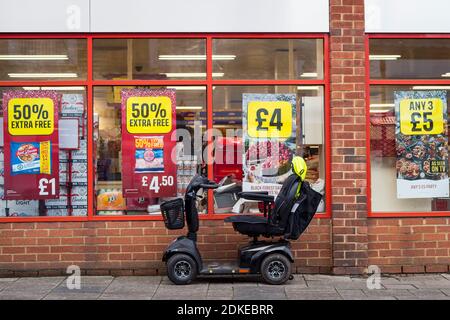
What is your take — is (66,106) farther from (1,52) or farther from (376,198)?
(376,198)

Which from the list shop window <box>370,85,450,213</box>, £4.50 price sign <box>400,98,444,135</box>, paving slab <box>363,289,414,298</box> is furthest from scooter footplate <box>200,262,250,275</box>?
£4.50 price sign <box>400,98,444,135</box>

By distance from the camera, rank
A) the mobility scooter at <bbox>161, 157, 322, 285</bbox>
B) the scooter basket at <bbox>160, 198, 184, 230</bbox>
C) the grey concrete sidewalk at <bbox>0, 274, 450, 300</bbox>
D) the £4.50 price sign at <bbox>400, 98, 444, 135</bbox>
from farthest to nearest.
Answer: the £4.50 price sign at <bbox>400, 98, 444, 135</bbox> < the scooter basket at <bbox>160, 198, 184, 230</bbox> < the mobility scooter at <bbox>161, 157, 322, 285</bbox> < the grey concrete sidewalk at <bbox>0, 274, 450, 300</bbox>

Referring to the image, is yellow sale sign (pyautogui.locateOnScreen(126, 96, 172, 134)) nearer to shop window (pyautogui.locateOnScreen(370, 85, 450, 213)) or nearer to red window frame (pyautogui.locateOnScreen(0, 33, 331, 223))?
red window frame (pyautogui.locateOnScreen(0, 33, 331, 223))

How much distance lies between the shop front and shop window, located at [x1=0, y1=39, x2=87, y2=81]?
19mm

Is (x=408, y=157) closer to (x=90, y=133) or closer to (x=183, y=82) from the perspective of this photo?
(x=183, y=82)

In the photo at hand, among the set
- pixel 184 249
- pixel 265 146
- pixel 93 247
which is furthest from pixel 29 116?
pixel 265 146

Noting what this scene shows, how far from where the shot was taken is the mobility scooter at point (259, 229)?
8289 mm

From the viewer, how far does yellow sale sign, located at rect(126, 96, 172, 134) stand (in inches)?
363

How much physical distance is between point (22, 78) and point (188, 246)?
3.25 m

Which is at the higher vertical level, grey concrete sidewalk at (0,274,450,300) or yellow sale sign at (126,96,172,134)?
yellow sale sign at (126,96,172,134)

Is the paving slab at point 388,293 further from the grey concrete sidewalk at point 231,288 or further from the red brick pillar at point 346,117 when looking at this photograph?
the red brick pillar at point 346,117

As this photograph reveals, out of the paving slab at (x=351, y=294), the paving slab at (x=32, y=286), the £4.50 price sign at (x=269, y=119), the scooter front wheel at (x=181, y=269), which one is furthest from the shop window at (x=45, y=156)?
the paving slab at (x=351, y=294)

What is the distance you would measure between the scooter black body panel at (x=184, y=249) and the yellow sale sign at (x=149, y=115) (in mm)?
1657

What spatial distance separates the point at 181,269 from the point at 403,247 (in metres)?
3.02
